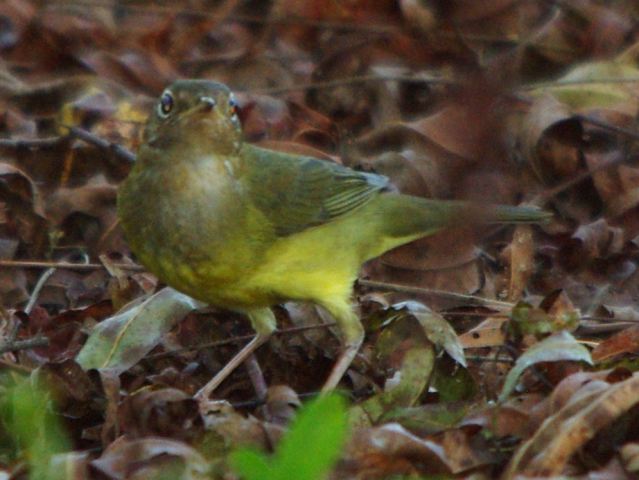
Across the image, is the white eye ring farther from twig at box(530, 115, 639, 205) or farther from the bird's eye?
twig at box(530, 115, 639, 205)

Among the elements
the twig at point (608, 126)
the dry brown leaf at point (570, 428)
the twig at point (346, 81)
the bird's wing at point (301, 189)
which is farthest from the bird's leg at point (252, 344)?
the twig at point (346, 81)

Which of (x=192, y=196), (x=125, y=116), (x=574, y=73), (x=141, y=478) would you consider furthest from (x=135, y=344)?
(x=574, y=73)

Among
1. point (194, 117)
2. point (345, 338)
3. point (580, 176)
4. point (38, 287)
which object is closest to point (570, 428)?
point (345, 338)

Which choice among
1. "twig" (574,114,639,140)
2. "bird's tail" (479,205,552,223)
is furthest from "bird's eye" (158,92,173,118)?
"twig" (574,114,639,140)

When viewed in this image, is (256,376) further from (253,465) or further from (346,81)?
(346,81)

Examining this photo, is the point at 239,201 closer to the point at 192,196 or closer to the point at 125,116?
the point at 192,196

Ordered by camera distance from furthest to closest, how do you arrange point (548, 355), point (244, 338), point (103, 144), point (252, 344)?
point (103, 144) → point (244, 338) → point (252, 344) → point (548, 355)

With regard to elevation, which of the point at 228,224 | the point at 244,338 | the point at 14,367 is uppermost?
the point at 228,224
